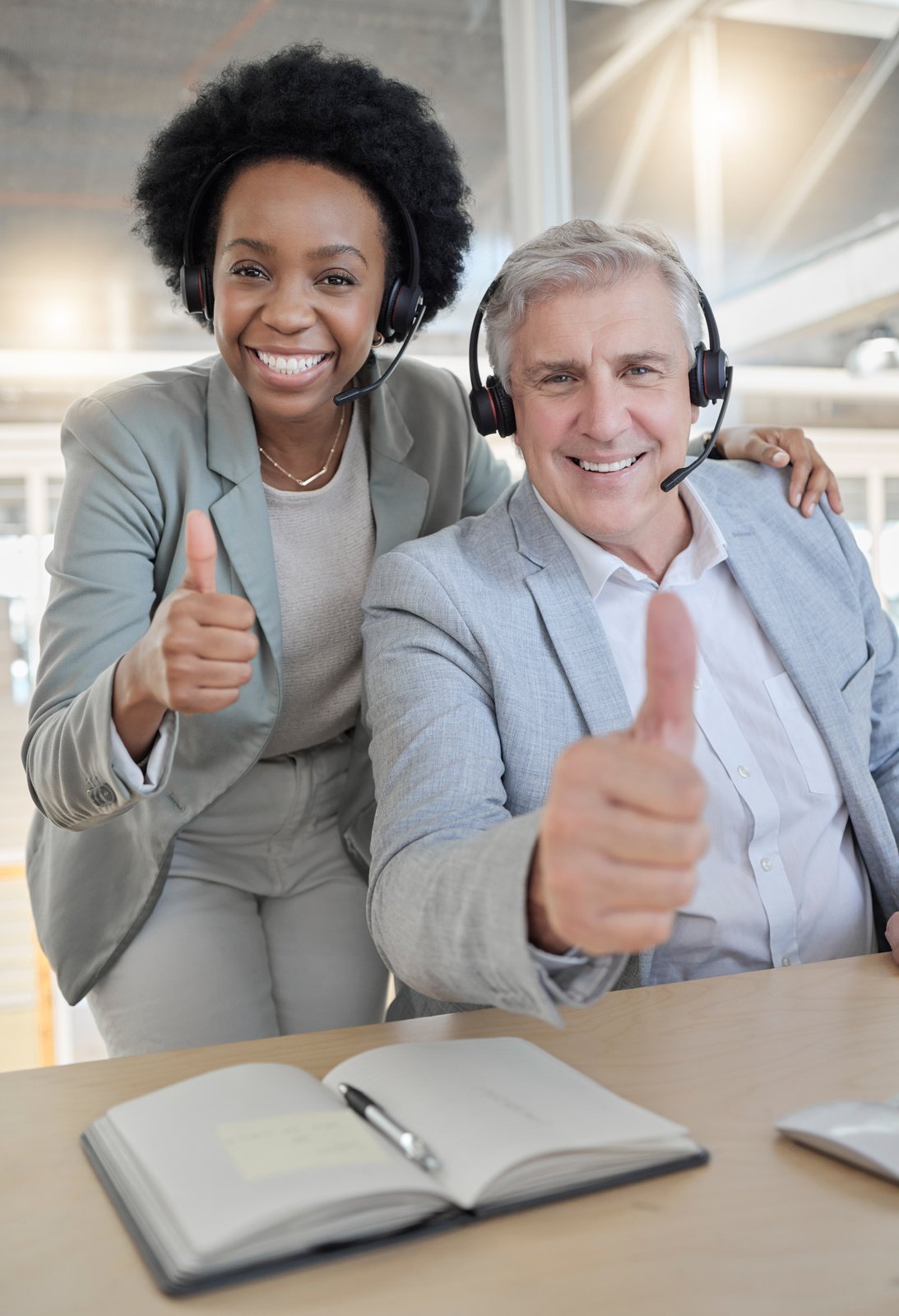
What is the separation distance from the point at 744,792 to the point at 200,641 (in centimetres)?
66

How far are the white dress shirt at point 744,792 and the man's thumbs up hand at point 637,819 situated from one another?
550 millimetres

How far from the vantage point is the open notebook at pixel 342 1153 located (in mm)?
670

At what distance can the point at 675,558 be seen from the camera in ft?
4.95

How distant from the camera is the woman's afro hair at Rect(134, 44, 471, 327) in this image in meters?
1.50

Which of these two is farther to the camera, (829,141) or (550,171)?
(550,171)

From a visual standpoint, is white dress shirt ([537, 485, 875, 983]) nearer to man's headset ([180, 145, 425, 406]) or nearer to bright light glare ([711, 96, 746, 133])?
man's headset ([180, 145, 425, 406])

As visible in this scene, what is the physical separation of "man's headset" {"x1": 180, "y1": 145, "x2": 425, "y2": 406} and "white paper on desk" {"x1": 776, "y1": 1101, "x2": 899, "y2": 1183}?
1025 mm

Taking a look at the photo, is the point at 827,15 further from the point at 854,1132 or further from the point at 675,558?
the point at 854,1132

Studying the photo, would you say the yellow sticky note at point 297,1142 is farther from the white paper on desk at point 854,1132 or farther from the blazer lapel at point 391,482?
the blazer lapel at point 391,482

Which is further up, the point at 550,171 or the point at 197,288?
the point at 550,171

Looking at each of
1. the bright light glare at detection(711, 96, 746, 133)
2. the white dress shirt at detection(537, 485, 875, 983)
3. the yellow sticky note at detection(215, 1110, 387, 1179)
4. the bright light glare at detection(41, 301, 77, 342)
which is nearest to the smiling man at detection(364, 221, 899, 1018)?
the white dress shirt at detection(537, 485, 875, 983)

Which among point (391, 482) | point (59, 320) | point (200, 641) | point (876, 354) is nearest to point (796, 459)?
point (391, 482)

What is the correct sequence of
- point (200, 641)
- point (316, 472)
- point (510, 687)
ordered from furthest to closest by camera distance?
point (316, 472), point (510, 687), point (200, 641)

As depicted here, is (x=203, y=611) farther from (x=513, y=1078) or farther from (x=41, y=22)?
(x=41, y=22)
